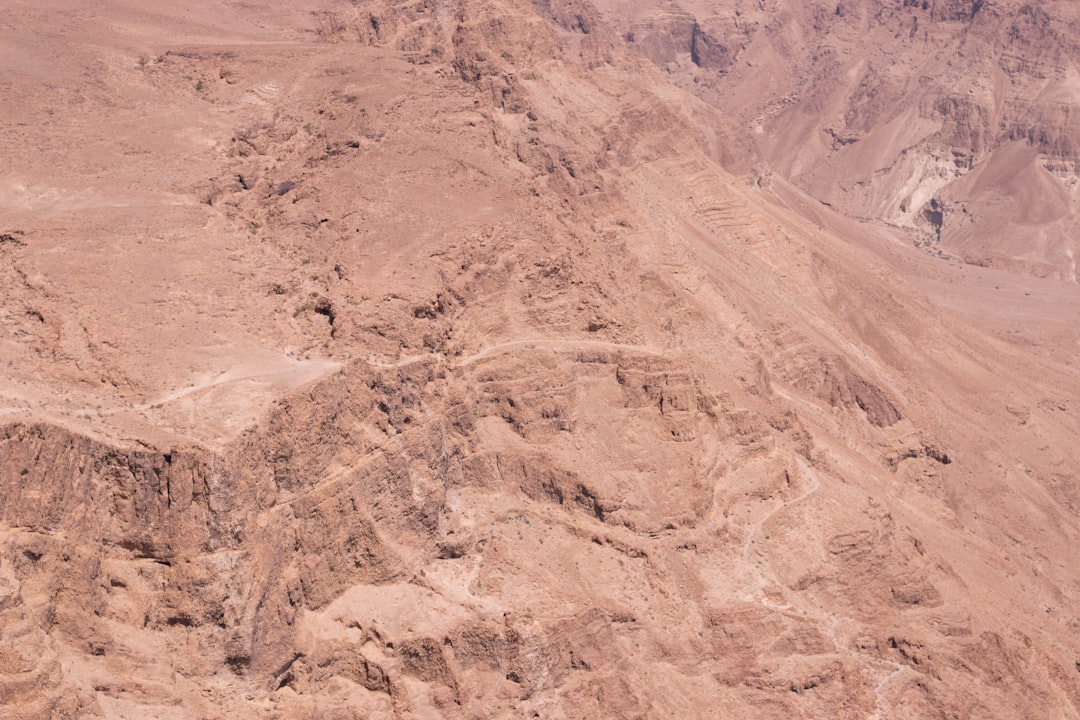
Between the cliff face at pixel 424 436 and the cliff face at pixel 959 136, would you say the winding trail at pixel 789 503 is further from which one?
the cliff face at pixel 959 136

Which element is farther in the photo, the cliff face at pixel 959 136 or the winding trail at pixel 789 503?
the cliff face at pixel 959 136

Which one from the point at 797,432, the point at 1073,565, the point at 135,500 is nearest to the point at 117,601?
the point at 135,500

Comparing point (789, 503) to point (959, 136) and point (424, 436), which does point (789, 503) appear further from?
point (959, 136)

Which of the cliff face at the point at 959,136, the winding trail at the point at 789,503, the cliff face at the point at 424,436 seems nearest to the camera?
the cliff face at the point at 424,436

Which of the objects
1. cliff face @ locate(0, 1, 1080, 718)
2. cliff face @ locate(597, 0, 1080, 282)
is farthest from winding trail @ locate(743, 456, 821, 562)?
cliff face @ locate(597, 0, 1080, 282)

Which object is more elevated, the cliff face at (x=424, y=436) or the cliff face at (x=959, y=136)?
the cliff face at (x=424, y=436)

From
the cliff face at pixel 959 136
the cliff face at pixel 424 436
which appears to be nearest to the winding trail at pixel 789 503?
the cliff face at pixel 424 436

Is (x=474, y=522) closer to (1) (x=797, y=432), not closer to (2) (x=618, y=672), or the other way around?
(2) (x=618, y=672)

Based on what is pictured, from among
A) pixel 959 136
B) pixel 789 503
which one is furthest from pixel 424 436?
pixel 959 136

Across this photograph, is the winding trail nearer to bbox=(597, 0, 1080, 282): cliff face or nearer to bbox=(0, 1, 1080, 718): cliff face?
bbox=(0, 1, 1080, 718): cliff face
